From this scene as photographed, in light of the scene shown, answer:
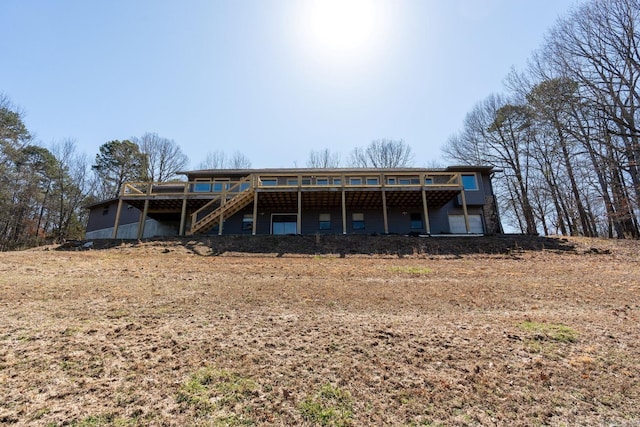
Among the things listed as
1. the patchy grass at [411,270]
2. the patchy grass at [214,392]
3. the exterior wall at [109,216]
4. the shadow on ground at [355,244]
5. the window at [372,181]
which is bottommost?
the patchy grass at [214,392]

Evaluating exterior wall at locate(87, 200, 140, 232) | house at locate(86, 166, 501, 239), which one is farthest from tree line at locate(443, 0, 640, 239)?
exterior wall at locate(87, 200, 140, 232)

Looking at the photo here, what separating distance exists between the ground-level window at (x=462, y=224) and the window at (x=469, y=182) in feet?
6.47

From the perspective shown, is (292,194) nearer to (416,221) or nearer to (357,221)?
(357,221)

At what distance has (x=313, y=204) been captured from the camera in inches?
727

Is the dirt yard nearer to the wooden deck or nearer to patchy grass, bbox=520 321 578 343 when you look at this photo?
patchy grass, bbox=520 321 578 343

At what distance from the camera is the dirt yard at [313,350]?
2508 millimetres

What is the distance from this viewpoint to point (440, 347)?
12.2 ft

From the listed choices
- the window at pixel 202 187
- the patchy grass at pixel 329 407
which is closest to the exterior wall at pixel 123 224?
the window at pixel 202 187

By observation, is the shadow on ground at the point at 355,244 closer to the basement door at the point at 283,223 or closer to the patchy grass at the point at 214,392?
the basement door at the point at 283,223

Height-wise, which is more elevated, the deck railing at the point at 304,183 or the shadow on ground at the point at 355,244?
the deck railing at the point at 304,183

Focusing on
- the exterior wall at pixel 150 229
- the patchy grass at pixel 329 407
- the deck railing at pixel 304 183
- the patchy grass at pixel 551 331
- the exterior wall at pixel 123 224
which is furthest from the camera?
the exterior wall at pixel 123 224

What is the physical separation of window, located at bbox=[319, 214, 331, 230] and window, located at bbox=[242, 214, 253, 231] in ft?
15.0

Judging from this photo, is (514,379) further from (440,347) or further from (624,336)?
(624,336)

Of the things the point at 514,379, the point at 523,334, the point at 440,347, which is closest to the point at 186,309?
the point at 440,347
